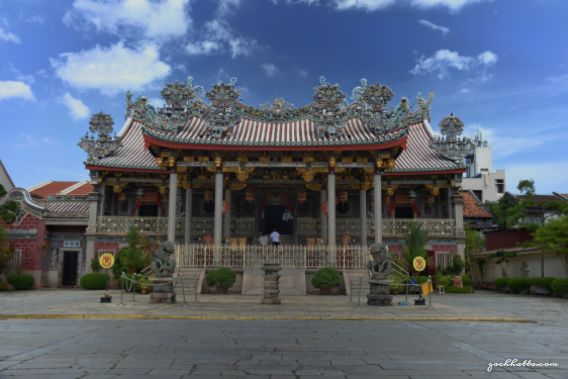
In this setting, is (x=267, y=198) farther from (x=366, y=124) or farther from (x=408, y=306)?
(x=408, y=306)

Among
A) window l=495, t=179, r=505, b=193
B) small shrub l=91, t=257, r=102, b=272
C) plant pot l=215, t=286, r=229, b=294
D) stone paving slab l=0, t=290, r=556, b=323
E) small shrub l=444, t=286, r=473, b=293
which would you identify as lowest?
small shrub l=444, t=286, r=473, b=293

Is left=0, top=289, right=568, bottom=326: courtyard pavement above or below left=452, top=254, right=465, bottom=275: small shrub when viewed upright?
below

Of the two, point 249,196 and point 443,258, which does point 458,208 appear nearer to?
point 443,258

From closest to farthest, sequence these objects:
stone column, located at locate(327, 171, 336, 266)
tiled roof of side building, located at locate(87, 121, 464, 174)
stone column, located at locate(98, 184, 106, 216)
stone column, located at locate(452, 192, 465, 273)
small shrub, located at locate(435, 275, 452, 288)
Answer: stone column, located at locate(327, 171, 336, 266)
small shrub, located at locate(435, 275, 452, 288)
tiled roof of side building, located at locate(87, 121, 464, 174)
stone column, located at locate(452, 192, 465, 273)
stone column, located at locate(98, 184, 106, 216)

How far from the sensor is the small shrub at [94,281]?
79.8 feet

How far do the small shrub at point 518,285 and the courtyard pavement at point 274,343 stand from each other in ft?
36.5

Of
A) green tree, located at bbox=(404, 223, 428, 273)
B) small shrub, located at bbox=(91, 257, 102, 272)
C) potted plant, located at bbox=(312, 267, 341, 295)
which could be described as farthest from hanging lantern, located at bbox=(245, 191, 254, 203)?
green tree, located at bbox=(404, 223, 428, 273)

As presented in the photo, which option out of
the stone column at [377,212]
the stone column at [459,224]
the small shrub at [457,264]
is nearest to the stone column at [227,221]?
the stone column at [377,212]

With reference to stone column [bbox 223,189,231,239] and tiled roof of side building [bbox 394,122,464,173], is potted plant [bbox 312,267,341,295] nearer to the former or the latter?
stone column [bbox 223,189,231,239]

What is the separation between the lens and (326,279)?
64.6ft

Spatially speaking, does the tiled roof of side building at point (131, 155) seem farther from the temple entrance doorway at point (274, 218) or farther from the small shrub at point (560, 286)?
the small shrub at point (560, 286)

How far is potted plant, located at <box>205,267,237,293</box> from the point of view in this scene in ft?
65.3

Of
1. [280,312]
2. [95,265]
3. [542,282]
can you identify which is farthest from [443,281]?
[95,265]

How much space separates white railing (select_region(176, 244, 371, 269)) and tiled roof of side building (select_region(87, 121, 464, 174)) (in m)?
5.41
